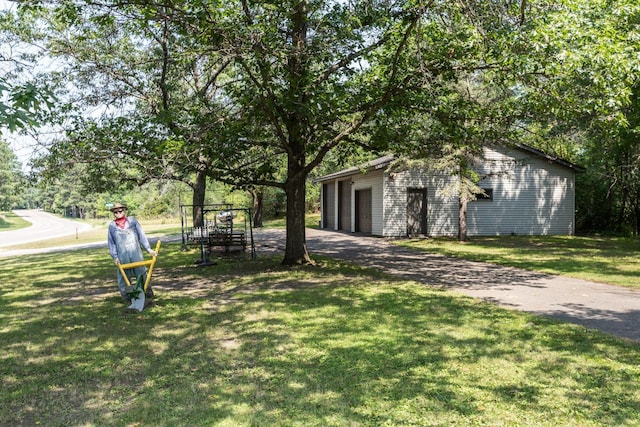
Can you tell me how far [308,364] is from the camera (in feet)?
16.1

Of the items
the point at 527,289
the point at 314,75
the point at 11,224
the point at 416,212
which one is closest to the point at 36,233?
the point at 11,224

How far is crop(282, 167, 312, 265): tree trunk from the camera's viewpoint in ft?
39.1

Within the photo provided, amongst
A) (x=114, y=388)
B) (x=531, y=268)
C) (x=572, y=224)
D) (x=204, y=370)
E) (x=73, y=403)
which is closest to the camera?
(x=73, y=403)

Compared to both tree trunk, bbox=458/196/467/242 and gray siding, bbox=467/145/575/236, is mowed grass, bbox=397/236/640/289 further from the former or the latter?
gray siding, bbox=467/145/575/236

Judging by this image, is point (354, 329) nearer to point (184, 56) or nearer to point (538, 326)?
point (538, 326)

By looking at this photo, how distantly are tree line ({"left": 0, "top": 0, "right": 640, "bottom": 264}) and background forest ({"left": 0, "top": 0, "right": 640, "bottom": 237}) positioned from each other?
41 mm

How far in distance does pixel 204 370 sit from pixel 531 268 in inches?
376

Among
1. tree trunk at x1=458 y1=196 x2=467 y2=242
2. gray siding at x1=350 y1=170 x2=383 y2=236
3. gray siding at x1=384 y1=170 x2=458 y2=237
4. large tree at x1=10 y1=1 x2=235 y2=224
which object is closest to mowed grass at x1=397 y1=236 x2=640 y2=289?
tree trunk at x1=458 y1=196 x2=467 y2=242

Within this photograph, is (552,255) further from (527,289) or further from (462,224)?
(527,289)

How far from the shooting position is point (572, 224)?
24078 mm

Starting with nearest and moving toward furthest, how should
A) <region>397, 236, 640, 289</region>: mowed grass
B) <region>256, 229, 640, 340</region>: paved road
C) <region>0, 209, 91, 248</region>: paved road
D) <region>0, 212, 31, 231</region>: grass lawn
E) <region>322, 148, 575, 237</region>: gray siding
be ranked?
<region>256, 229, 640, 340</region>: paved road, <region>397, 236, 640, 289</region>: mowed grass, <region>322, 148, 575, 237</region>: gray siding, <region>0, 209, 91, 248</region>: paved road, <region>0, 212, 31, 231</region>: grass lawn

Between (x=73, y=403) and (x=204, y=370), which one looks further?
(x=204, y=370)

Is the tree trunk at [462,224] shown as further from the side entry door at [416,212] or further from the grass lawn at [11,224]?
the grass lawn at [11,224]

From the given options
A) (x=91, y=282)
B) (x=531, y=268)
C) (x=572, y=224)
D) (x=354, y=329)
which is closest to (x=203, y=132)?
(x=91, y=282)
